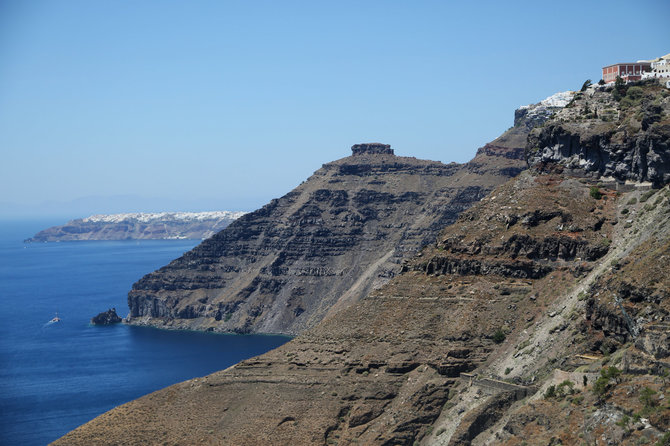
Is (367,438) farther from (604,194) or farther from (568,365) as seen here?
(604,194)

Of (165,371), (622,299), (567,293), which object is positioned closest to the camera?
(622,299)

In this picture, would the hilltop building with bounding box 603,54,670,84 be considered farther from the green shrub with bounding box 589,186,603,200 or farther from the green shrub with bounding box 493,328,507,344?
the green shrub with bounding box 493,328,507,344

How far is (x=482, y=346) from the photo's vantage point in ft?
282

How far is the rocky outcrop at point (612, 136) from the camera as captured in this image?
9131cm

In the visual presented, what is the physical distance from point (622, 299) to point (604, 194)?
93.2 feet

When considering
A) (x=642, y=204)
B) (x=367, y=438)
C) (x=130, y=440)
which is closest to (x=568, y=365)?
(x=367, y=438)

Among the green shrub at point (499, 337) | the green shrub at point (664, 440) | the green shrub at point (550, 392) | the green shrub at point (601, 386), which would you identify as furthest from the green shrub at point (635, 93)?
the green shrub at point (664, 440)

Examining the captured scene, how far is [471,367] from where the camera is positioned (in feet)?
276

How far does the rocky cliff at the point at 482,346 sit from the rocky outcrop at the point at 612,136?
1602 millimetres

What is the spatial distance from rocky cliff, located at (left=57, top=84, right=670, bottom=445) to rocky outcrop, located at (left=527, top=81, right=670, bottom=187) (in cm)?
160

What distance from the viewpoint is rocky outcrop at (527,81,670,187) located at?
91312 mm

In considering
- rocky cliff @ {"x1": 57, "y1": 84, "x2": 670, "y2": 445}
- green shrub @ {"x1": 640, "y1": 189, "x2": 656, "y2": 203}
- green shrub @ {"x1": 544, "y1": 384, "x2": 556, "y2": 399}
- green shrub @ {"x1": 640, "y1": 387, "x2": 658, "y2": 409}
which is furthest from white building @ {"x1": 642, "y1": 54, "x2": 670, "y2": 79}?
green shrub @ {"x1": 640, "y1": 387, "x2": 658, "y2": 409}

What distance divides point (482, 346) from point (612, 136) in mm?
26519

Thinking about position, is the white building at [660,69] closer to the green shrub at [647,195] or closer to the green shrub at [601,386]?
the green shrub at [647,195]
